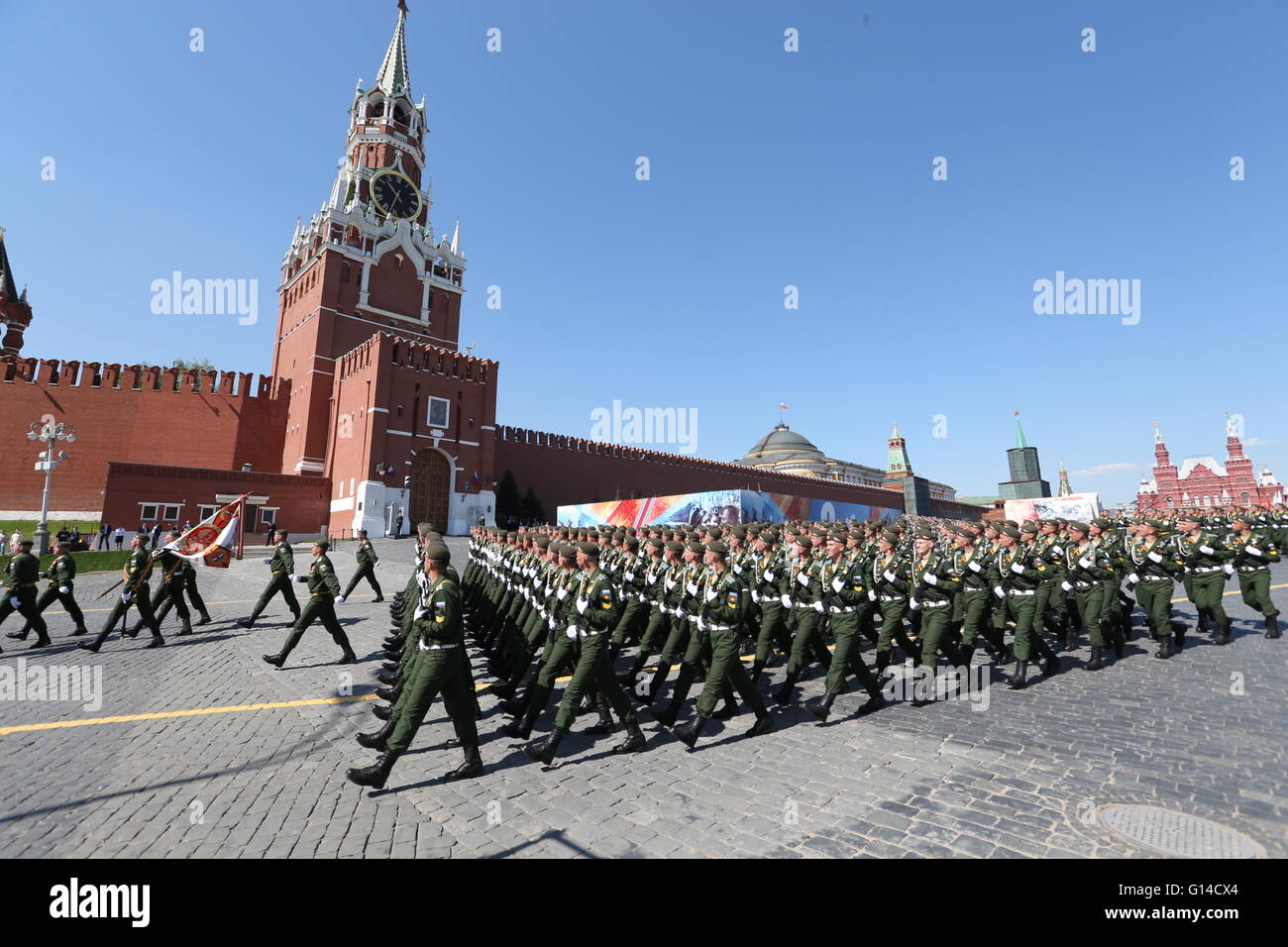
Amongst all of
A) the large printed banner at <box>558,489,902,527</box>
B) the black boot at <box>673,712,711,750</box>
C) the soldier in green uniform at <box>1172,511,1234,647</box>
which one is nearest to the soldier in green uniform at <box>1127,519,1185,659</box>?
the soldier in green uniform at <box>1172,511,1234,647</box>

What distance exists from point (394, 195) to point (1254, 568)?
1950 inches

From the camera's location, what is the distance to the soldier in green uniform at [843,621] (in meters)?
6.10

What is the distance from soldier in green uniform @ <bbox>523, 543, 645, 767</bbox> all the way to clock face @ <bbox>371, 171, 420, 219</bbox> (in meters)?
45.3

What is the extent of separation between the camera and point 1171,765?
464 cm

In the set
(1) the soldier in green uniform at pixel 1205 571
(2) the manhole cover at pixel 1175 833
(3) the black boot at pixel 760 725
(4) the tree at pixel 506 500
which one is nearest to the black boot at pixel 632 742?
(3) the black boot at pixel 760 725

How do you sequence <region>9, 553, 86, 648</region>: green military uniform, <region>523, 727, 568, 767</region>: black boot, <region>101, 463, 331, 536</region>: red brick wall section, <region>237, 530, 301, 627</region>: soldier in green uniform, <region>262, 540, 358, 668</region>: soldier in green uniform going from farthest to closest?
<region>101, 463, 331, 536</region>: red brick wall section < <region>237, 530, 301, 627</region>: soldier in green uniform < <region>9, 553, 86, 648</region>: green military uniform < <region>262, 540, 358, 668</region>: soldier in green uniform < <region>523, 727, 568, 767</region>: black boot

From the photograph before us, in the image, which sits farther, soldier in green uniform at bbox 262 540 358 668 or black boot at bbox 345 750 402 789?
soldier in green uniform at bbox 262 540 358 668

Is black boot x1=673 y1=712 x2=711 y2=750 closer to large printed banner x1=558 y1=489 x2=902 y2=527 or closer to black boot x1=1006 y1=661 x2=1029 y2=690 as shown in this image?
black boot x1=1006 y1=661 x2=1029 y2=690

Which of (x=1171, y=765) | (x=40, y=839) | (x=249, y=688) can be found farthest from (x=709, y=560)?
(x=249, y=688)

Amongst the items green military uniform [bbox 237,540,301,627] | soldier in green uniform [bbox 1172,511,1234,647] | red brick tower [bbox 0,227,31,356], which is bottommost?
green military uniform [bbox 237,540,301,627]

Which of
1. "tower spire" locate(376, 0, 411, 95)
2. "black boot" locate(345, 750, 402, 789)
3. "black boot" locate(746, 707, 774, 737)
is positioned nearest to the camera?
"black boot" locate(345, 750, 402, 789)

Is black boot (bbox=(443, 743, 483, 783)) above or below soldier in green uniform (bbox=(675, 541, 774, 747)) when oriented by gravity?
below

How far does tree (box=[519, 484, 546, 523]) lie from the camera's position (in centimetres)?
3531
